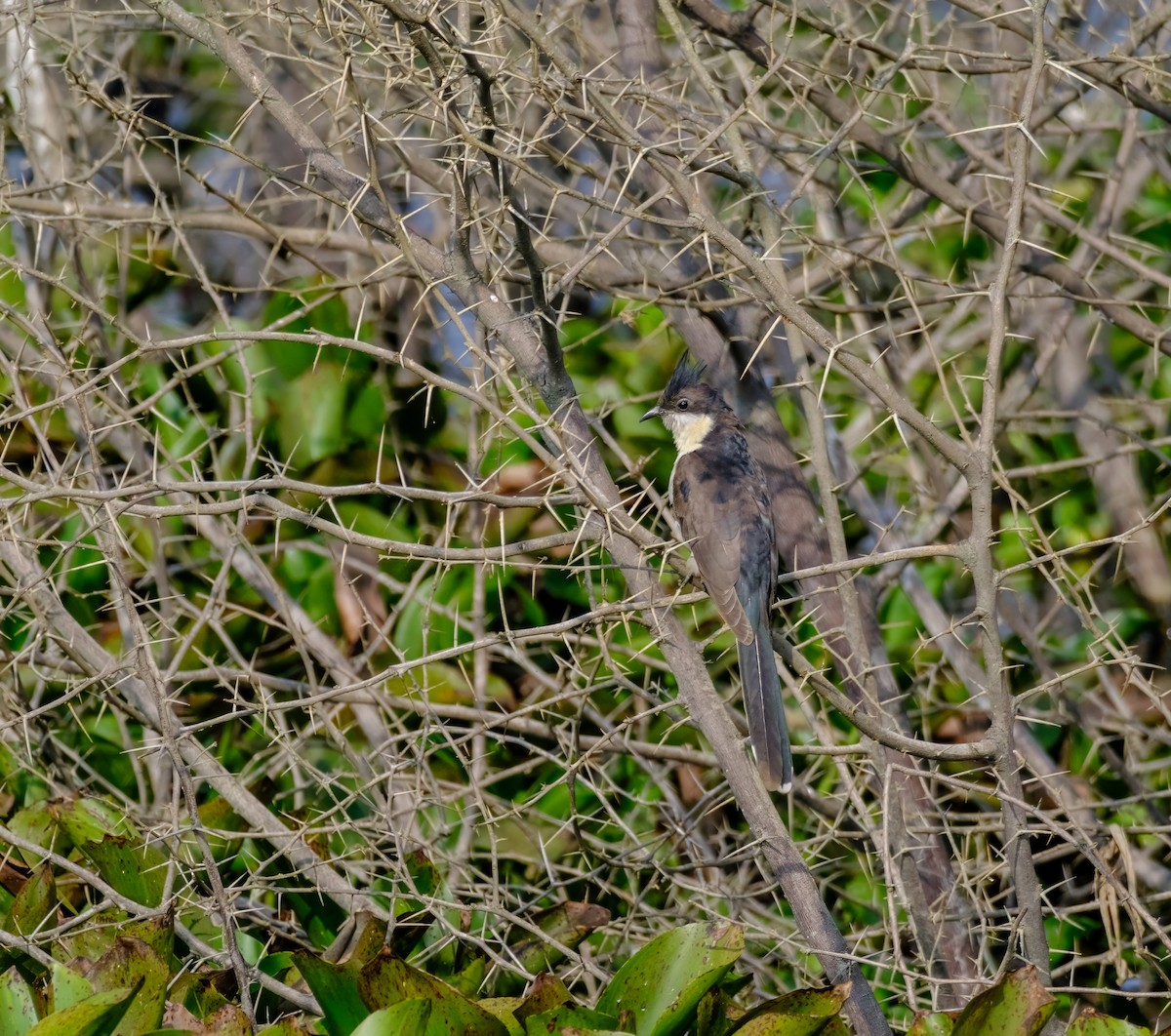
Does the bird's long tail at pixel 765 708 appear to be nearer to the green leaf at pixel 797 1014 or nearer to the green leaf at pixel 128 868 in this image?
the green leaf at pixel 797 1014

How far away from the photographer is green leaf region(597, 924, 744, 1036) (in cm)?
264

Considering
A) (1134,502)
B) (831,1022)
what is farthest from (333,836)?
(1134,502)

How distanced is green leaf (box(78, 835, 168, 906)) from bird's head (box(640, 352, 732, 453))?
89.7 inches

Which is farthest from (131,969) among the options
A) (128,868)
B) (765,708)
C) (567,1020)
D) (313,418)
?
(313,418)

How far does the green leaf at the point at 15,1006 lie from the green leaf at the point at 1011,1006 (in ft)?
5.86

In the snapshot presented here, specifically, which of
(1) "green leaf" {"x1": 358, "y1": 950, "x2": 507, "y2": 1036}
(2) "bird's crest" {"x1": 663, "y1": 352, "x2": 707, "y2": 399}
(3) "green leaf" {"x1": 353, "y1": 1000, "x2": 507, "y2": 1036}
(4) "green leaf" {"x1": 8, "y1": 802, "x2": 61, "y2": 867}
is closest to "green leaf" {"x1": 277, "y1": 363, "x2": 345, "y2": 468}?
(2) "bird's crest" {"x1": 663, "y1": 352, "x2": 707, "y2": 399}

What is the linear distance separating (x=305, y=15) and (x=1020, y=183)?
Answer: 1.65 meters

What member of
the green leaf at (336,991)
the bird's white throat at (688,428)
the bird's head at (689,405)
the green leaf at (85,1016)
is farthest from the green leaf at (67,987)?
the bird's white throat at (688,428)

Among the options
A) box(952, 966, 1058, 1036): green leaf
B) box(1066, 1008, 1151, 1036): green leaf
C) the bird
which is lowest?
the bird

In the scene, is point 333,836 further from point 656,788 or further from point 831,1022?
point 831,1022

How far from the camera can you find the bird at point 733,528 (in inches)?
159

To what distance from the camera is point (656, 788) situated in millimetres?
4547

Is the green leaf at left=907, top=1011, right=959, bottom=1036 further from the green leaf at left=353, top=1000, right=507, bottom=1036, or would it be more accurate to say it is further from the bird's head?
the bird's head

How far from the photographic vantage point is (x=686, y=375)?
4523mm
